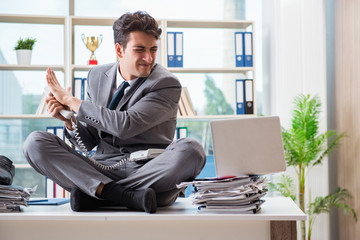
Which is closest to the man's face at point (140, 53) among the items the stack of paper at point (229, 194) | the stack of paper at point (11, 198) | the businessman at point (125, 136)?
the businessman at point (125, 136)

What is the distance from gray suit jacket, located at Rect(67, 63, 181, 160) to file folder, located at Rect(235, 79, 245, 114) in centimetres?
186

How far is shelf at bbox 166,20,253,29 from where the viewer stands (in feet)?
13.9

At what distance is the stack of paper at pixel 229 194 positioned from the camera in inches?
73.5

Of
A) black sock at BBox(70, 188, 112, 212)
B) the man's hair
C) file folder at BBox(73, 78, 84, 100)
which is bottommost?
black sock at BBox(70, 188, 112, 212)

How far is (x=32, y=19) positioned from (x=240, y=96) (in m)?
1.92

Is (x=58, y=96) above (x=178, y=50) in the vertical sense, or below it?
below

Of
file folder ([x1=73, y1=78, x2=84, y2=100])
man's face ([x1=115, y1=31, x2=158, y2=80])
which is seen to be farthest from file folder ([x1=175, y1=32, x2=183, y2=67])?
man's face ([x1=115, y1=31, x2=158, y2=80])

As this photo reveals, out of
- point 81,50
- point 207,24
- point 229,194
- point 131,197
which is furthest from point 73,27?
point 229,194

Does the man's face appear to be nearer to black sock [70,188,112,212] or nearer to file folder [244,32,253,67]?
black sock [70,188,112,212]

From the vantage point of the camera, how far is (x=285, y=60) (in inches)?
163

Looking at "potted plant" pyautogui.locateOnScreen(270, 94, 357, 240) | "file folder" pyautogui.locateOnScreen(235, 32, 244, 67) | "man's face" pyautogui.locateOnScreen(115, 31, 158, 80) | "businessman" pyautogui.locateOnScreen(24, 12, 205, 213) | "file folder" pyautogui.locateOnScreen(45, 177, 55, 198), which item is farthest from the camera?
"file folder" pyautogui.locateOnScreen(235, 32, 244, 67)

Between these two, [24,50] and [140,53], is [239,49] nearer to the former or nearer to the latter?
[24,50]

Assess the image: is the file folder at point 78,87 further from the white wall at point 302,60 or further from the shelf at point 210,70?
the white wall at point 302,60

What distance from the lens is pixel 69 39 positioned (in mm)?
4133
